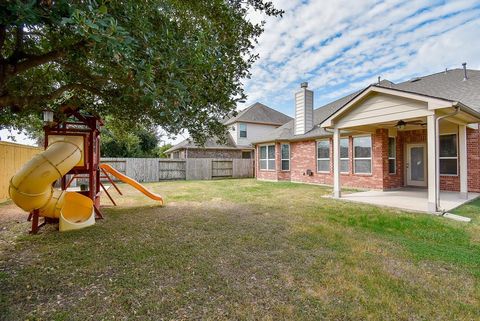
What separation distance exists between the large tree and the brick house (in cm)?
476

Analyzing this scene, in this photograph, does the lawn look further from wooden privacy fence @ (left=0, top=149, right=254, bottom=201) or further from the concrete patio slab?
wooden privacy fence @ (left=0, top=149, right=254, bottom=201)

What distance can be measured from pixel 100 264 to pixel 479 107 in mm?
12333

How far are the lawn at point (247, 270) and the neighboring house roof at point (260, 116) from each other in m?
17.4

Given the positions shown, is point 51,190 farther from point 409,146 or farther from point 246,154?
point 246,154

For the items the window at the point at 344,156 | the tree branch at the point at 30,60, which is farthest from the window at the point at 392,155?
the tree branch at the point at 30,60

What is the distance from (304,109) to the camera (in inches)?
552

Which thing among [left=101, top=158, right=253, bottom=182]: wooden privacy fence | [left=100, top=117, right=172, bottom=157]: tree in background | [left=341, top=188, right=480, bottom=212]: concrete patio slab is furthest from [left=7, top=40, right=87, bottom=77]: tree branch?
[left=100, top=117, right=172, bottom=157]: tree in background

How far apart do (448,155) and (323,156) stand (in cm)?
512

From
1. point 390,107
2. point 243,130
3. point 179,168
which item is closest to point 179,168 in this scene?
point 179,168

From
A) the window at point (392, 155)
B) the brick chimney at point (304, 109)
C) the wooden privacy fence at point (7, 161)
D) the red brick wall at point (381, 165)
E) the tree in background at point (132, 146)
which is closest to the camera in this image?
the wooden privacy fence at point (7, 161)

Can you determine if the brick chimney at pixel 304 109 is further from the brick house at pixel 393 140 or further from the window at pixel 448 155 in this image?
the window at pixel 448 155

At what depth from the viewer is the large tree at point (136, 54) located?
97.0 inches

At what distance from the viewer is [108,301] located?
2.61 m

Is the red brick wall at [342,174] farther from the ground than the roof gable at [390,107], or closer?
closer
